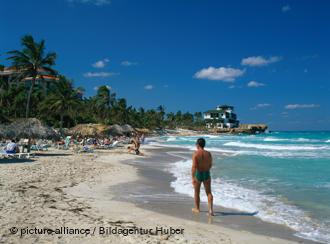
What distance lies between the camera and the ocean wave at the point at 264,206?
6.17 meters

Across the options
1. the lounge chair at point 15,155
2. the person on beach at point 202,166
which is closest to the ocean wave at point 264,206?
the person on beach at point 202,166

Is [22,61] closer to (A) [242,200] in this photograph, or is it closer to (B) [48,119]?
(A) [242,200]

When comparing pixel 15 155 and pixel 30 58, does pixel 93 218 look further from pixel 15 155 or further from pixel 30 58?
pixel 30 58

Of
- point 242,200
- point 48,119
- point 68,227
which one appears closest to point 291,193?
point 242,200

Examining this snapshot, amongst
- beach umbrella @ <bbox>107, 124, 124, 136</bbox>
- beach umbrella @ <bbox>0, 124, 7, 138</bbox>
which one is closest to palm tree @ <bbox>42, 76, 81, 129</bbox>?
beach umbrella @ <bbox>107, 124, 124, 136</bbox>

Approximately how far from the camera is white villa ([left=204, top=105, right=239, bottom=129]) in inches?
5128

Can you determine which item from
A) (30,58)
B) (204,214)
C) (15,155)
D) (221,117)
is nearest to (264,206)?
(204,214)

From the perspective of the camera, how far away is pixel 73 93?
45.0m

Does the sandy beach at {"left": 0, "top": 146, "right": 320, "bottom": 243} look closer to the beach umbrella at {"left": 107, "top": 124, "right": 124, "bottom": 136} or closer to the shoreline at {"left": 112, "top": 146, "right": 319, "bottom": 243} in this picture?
the shoreline at {"left": 112, "top": 146, "right": 319, "bottom": 243}

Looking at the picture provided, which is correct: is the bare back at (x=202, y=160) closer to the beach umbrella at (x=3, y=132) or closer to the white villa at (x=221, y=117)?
the beach umbrella at (x=3, y=132)

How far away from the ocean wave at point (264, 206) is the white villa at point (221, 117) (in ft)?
394

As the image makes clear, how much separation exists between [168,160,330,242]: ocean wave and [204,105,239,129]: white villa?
4722 inches

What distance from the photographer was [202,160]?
21.5 ft

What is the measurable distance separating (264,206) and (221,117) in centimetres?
12519
